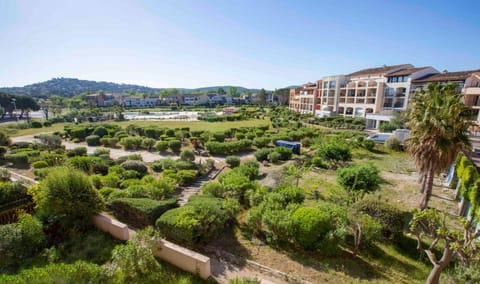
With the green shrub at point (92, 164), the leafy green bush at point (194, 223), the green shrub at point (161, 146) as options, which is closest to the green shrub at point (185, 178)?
the green shrub at point (92, 164)

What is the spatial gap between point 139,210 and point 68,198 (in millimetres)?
3045

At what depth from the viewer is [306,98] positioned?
7294 cm

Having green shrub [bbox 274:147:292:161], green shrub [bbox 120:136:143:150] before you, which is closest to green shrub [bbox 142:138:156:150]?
green shrub [bbox 120:136:143:150]

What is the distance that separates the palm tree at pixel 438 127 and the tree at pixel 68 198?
1691cm

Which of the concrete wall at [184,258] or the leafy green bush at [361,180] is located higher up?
the leafy green bush at [361,180]

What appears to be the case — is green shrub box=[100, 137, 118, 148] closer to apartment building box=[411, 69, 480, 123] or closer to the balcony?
apartment building box=[411, 69, 480, 123]

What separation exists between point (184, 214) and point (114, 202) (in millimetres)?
4622

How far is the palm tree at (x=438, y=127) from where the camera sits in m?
10.9

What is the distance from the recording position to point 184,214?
8883mm

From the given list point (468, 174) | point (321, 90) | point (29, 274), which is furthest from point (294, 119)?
point (29, 274)

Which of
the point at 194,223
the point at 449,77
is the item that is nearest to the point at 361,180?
the point at 194,223

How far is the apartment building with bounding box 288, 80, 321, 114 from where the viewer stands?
224ft

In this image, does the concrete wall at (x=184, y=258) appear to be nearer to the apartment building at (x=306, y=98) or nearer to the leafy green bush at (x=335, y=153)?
the leafy green bush at (x=335, y=153)

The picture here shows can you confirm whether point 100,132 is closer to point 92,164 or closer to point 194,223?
point 92,164
